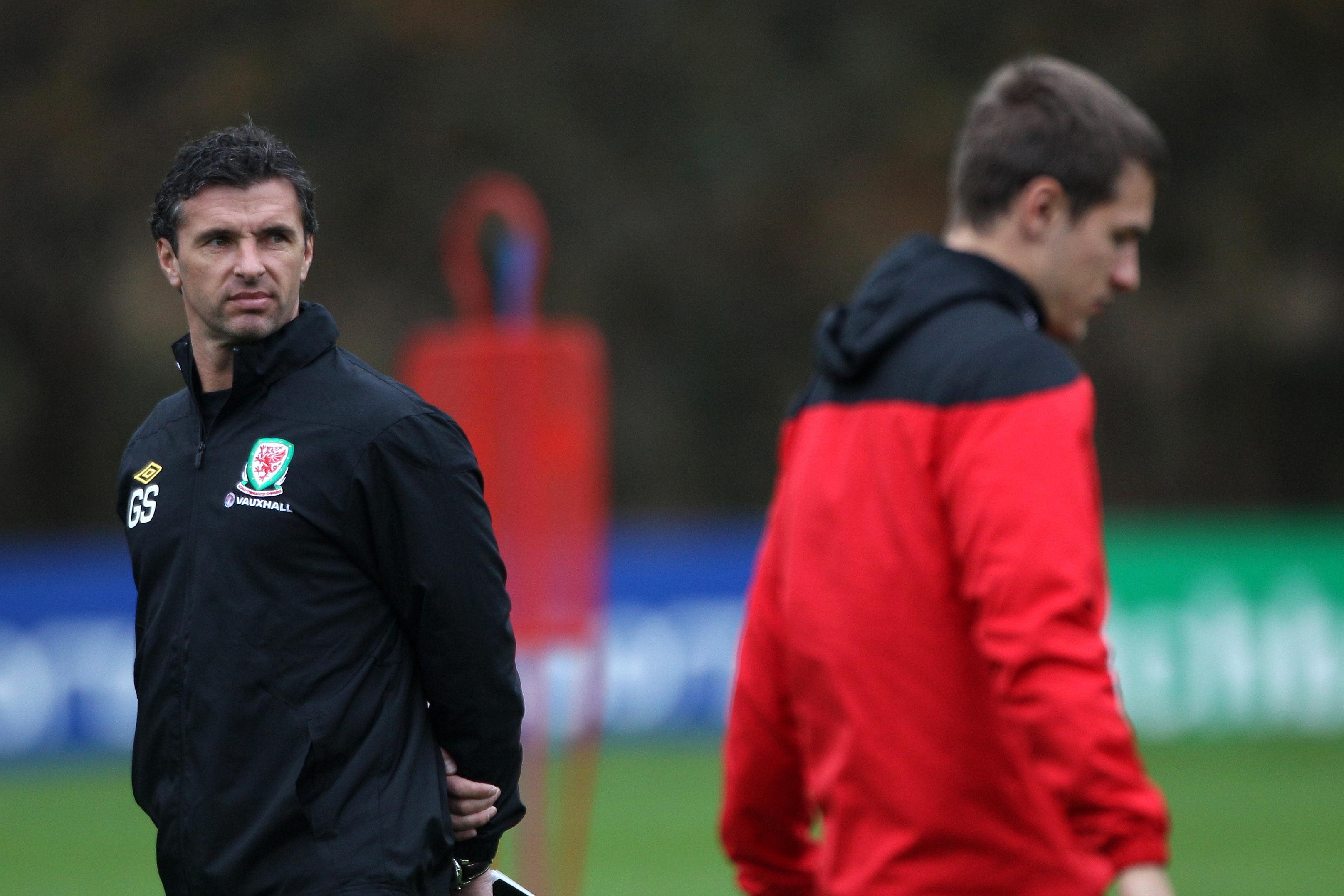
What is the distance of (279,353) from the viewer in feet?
Answer: 10.8

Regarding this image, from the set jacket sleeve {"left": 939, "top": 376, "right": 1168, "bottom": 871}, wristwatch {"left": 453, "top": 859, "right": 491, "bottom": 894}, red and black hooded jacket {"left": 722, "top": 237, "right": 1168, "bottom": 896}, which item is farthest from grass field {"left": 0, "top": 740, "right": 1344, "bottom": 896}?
jacket sleeve {"left": 939, "top": 376, "right": 1168, "bottom": 871}

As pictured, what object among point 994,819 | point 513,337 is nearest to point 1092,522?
point 994,819

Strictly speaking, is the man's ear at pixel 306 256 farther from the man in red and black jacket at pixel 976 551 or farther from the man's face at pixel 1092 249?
the man's face at pixel 1092 249

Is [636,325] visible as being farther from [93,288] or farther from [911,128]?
[93,288]

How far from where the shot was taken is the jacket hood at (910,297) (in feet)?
9.70

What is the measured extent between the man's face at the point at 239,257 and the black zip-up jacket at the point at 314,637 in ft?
0.20

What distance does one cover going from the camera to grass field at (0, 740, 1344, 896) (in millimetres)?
9070

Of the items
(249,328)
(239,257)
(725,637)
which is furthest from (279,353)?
(725,637)

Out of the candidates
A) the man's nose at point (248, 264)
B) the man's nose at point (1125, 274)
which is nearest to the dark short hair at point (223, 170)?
the man's nose at point (248, 264)

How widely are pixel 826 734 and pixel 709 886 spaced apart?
20.5ft

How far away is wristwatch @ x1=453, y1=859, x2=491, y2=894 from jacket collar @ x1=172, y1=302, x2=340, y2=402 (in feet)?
3.17

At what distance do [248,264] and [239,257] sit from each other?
25 mm

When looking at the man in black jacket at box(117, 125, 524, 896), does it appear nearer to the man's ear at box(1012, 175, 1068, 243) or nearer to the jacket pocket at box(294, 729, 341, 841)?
the jacket pocket at box(294, 729, 341, 841)

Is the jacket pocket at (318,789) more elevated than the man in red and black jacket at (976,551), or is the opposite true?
the man in red and black jacket at (976,551)
